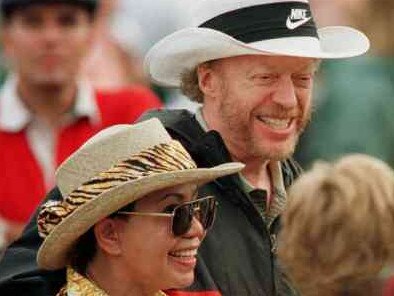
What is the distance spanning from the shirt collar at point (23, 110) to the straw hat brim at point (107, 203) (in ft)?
9.95

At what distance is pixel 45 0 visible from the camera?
9.47 metres

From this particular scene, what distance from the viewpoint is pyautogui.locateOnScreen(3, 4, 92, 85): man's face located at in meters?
9.48

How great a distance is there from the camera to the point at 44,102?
9.45 m

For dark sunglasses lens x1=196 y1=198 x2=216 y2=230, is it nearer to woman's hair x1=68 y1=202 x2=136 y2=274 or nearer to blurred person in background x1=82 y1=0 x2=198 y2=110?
woman's hair x1=68 y1=202 x2=136 y2=274

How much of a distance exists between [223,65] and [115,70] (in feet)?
17.4

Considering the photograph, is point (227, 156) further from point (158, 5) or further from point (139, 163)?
point (158, 5)

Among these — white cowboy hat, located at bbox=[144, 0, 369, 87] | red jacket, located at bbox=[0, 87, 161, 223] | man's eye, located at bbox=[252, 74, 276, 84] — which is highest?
white cowboy hat, located at bbox=[144, 0, 369, 87]

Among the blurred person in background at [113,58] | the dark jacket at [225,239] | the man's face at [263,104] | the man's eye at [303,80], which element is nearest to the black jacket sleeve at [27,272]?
the dark jacket at [225,239]

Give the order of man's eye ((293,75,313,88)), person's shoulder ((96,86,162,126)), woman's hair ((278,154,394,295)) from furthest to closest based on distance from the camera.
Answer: person's shoulder ((96,86,162,126)) < man's eye ((293,75,313,88)) < woman's hair ((278,154,394,295))

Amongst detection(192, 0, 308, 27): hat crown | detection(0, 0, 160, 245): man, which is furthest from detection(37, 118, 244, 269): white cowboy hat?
detection(0, 0, 160, 245): man

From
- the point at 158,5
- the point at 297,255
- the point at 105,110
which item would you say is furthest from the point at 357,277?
the point at 158,5

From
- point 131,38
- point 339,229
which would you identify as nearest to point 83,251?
point 339,229

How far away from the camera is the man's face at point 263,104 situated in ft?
23.0

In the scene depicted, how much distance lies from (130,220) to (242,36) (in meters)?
1.10
